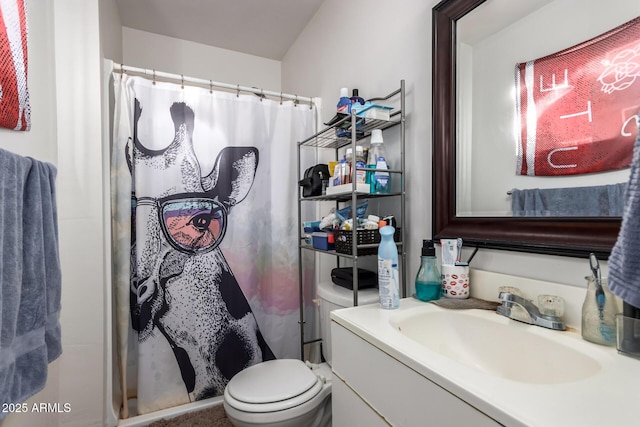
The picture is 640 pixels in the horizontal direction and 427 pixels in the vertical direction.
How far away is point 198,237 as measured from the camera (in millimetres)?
1566

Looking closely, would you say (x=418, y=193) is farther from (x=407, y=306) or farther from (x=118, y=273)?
(x=118, y=273)

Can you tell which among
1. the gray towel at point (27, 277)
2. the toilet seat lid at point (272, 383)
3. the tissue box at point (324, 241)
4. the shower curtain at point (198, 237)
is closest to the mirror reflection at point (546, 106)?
the tissue box at point (324, 241)

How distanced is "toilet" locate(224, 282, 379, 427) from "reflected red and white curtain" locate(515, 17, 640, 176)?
0.75 meters

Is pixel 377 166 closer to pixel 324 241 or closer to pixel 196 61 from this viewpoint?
pixel 324 241

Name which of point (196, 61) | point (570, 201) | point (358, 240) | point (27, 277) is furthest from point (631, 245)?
point (196, 61)

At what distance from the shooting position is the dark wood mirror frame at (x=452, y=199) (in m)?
0.76

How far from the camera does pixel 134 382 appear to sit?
1541 millimetres

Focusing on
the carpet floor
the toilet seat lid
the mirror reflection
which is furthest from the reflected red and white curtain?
the carpet floor

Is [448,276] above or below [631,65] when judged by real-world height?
below

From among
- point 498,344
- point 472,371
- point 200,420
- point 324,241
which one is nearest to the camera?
point 472,371

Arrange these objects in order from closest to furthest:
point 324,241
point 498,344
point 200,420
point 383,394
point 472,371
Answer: point 472,371 → point 383,394 → point 498,344 → point 324,241 → point 200,420

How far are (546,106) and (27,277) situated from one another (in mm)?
1456

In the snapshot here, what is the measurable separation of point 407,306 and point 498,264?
0.29 metres

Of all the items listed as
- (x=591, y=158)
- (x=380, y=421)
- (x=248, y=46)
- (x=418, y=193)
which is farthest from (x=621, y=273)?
(x=248, y=46)
